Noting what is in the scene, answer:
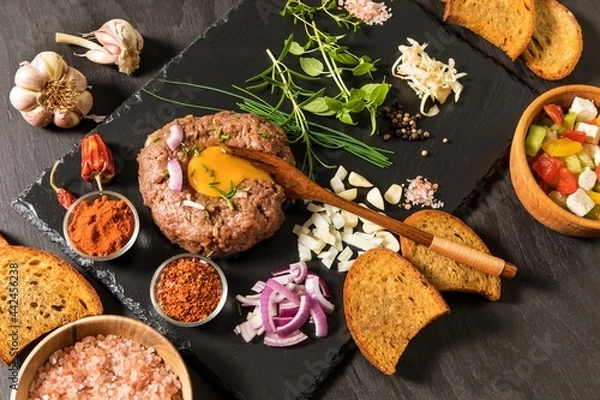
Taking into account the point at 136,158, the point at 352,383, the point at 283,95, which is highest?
the point at 283,95

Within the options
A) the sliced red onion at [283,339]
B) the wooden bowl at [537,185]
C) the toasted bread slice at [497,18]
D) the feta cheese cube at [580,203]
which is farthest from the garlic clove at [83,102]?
the feta cheese cube at [580,203]

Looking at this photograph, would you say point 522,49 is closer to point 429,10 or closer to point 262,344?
point 429,10

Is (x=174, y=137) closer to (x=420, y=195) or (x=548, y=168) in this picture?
(x=420, y=195)

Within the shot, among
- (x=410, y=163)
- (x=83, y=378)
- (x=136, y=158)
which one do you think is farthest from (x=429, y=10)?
(x=83, y=378)

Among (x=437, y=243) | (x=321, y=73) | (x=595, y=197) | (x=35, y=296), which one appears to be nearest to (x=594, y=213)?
(x=595, y=197)

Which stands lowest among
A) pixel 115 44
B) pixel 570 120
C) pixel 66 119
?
pixel 66 119
